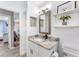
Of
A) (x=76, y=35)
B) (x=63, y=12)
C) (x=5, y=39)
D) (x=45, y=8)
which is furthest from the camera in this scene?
(x=5, y=39)

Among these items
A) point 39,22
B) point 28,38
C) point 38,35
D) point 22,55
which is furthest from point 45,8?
point 22,55

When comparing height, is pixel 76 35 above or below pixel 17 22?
below

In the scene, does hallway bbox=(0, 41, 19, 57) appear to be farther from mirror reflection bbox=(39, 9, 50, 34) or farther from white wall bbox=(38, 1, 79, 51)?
white wall bbox=(38, 1, 79, 51)

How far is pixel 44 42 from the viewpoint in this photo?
4.93ft

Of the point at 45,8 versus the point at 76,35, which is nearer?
the point at 76,35

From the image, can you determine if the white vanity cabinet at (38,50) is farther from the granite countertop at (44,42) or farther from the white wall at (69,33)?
the white wall at (69,33)

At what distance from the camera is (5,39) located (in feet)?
6.13

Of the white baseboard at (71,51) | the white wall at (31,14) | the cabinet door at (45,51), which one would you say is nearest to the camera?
the white baseboard at (71,51)

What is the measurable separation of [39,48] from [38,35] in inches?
9.2

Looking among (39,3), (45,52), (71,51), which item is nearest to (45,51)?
(45,52)

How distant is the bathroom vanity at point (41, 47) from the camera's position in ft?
4.60

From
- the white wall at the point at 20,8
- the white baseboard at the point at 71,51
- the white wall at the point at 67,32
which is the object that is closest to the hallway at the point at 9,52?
the white wall at the point at 20,8

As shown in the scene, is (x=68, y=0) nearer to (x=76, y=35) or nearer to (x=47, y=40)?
(x=76, y=35)

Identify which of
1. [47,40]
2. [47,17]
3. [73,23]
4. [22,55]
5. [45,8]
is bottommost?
[22,55]
